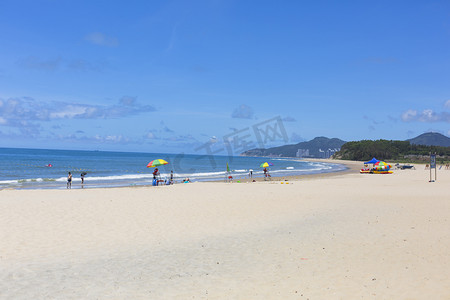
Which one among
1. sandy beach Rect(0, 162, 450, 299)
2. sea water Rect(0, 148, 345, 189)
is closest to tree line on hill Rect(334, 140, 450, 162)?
sea water Rect(0, 148, 345, 189)

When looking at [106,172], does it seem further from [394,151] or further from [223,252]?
[394,151]

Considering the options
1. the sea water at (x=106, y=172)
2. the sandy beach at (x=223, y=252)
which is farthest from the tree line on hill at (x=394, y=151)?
the sandy beach at (x=223, y=252)

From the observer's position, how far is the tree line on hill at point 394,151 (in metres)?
123

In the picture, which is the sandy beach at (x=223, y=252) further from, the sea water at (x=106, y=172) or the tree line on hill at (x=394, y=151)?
the tree line on hill at (x=394, y=151)

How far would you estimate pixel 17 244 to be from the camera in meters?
8.58

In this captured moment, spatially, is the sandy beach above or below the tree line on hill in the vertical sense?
below

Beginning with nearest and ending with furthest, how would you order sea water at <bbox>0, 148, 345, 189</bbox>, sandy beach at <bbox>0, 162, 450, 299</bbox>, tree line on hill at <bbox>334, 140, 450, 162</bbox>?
1. sandy beach at <bbox>0, 162, 450, 299</bbox>
2. sea water at <bbox>0, 148, 345, 189</bbox>
3. tree line on hill at <bbox>334, 140, 450, 162</bbox>

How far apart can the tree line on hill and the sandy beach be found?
12123 centimetres

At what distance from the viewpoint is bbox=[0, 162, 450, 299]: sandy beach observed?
19.3ft

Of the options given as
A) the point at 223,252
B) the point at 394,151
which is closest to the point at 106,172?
the point at 223,252

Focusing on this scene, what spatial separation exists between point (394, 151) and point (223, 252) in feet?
465

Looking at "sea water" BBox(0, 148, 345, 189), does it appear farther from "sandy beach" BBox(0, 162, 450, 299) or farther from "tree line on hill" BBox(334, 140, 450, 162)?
"tree line on hill" BBox(334, 140, 450, 162)

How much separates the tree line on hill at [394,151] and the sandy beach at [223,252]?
12123 centimetres

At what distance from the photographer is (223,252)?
8148mm
